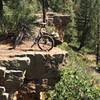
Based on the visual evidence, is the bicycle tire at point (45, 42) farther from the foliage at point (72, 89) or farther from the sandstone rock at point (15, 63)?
the sandstone rock at point (15, 63)

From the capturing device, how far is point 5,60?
14234mm

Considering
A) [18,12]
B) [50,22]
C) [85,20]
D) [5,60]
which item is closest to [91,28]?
[85,20]

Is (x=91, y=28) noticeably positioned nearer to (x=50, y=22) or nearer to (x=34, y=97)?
(x=50, y=22)

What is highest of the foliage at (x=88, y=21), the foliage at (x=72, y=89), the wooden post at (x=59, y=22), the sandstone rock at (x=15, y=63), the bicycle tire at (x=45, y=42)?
the bicycle tire at (x=45, y=42)

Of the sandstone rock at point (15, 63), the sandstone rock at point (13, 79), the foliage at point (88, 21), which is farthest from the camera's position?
the foliage at point (88, 21)

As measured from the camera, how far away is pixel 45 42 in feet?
54.2

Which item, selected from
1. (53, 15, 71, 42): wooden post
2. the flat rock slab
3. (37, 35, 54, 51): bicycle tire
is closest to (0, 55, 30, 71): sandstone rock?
the flat rock slab

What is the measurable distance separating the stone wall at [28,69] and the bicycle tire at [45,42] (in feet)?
3.27

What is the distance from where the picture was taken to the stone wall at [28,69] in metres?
13.8

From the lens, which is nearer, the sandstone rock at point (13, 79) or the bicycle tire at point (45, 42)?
the sandstone rock at point (13, 79)

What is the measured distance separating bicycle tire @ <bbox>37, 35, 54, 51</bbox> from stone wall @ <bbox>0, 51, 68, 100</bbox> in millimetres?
995

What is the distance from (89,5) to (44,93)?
118ft

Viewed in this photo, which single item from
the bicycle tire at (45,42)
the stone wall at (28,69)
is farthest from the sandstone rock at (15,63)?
the bicycle tire at (45,42)

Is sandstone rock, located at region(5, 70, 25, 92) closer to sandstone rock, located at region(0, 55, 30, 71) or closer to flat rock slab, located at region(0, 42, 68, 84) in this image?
sandstone rock, located at region(0, 55, 30, 71)
